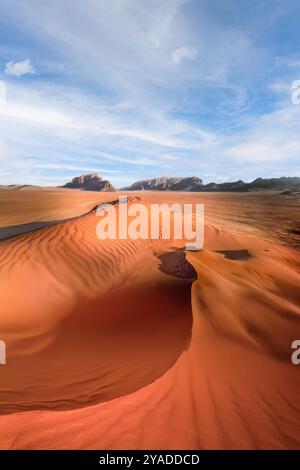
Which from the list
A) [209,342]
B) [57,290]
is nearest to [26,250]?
[57,290]

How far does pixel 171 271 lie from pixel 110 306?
2.06 metres

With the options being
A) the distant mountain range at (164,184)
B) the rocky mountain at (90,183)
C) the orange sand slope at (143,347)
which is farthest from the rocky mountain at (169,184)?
the orange sand slope at (143,347)

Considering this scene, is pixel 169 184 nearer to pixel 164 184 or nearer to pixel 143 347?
pixel 164 184

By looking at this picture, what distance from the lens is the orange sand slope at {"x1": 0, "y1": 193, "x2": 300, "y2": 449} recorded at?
2.92 metres

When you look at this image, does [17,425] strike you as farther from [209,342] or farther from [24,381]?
[209,342]

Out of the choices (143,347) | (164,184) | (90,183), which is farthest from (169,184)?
(143,347)

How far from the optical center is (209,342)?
4738 millimetres

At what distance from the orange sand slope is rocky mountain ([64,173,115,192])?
74.1 metres

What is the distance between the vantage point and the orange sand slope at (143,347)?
292 cm

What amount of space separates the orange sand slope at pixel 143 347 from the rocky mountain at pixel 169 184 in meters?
78.5

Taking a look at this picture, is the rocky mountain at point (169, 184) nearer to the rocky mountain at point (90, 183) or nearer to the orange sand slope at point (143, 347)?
the rocky mountain at point (90, 183)

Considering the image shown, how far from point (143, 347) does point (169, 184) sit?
103 m

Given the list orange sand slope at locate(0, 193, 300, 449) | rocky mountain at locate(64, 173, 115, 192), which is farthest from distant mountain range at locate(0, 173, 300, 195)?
orange sand slope at locate(0, 193, 300, 449)

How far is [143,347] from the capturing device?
4895mm
